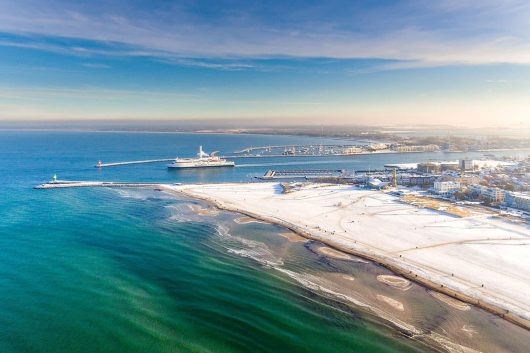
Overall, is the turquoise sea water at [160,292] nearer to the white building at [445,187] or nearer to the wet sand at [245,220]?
the wet sand at [245,220]

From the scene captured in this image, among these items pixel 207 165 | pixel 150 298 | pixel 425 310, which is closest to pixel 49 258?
pixel 150 298

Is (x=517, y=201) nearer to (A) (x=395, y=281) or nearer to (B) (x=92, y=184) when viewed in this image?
(A) (x=395, y=281)

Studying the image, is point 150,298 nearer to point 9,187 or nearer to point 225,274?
point 225,274

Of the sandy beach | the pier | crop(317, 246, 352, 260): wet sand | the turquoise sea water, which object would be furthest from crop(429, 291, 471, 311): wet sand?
the pier

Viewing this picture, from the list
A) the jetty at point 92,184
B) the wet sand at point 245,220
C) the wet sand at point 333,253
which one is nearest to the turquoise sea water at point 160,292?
the wet sand at point 245,220

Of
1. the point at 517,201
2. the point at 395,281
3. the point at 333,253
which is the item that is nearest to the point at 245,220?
the point at 333,253

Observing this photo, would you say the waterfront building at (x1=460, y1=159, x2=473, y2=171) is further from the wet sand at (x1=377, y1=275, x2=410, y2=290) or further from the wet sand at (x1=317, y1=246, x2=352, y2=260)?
the wet sand at (x1=377, y1=275, x2=410, y2=290)
